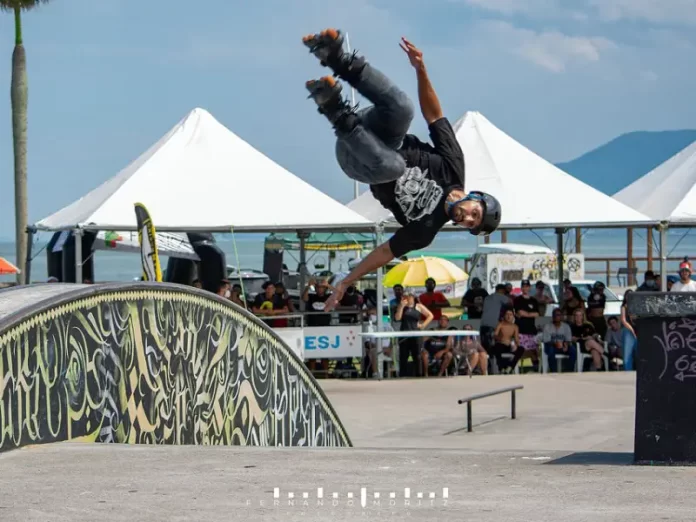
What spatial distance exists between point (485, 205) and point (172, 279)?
1803cm

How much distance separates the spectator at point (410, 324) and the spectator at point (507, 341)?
1267 mm

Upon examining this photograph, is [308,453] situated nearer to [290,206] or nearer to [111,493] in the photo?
[111,493]

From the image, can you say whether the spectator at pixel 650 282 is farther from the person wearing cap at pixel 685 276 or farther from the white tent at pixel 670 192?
the person wearing cap at pixel 685 276

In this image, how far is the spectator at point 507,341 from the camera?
2003 centimetres

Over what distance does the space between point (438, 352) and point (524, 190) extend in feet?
10.6

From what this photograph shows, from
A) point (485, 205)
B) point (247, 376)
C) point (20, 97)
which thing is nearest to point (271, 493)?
point (485, 205)

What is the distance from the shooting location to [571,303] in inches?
848

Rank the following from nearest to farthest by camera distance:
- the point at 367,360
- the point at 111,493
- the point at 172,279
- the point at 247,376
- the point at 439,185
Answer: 1. the point at 111,493
2. the point at 439,185
3. the point at 247,376
4. the point at 367,360
5. the point at 172,279

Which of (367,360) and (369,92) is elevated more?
(369,92)

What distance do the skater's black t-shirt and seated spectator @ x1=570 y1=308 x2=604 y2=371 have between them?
14311 mm

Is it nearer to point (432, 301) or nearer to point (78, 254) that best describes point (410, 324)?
point (432, 301)

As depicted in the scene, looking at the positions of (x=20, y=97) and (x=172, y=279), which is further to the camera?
(x=20, y=97)

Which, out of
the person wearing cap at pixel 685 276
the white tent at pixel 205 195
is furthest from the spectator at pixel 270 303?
the person wearing cap at pixel 685 276

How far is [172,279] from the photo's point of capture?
2411cm
